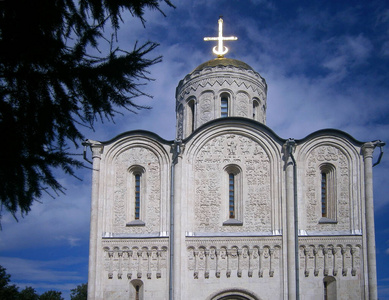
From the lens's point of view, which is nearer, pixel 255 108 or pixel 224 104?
pixel 224 104

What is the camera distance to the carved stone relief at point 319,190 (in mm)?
15852

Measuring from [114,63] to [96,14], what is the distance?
453 mm

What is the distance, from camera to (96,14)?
4.04 metres

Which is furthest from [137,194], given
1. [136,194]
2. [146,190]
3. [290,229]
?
[290,229]

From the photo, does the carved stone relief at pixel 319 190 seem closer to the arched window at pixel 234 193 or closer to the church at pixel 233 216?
the church at pixel 233 216

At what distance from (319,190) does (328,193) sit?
34 cm

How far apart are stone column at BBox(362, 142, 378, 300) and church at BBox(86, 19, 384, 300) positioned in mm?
32

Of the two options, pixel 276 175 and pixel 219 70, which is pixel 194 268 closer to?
pixel 276 175

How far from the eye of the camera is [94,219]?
52.1ft

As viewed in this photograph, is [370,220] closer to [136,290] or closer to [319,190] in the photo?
[319,190]

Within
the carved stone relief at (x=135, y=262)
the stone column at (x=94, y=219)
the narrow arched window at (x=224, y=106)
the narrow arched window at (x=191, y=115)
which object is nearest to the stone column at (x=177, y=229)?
the carved stone relief at (x=135, y=262)

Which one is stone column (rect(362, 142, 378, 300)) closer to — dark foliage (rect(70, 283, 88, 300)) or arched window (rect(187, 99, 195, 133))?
arched window (rect(187, 99, 195, 133))

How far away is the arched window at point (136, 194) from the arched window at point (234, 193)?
9.26ft

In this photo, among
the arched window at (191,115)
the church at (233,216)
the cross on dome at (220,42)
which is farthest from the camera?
the cross on dome at (220,42)
